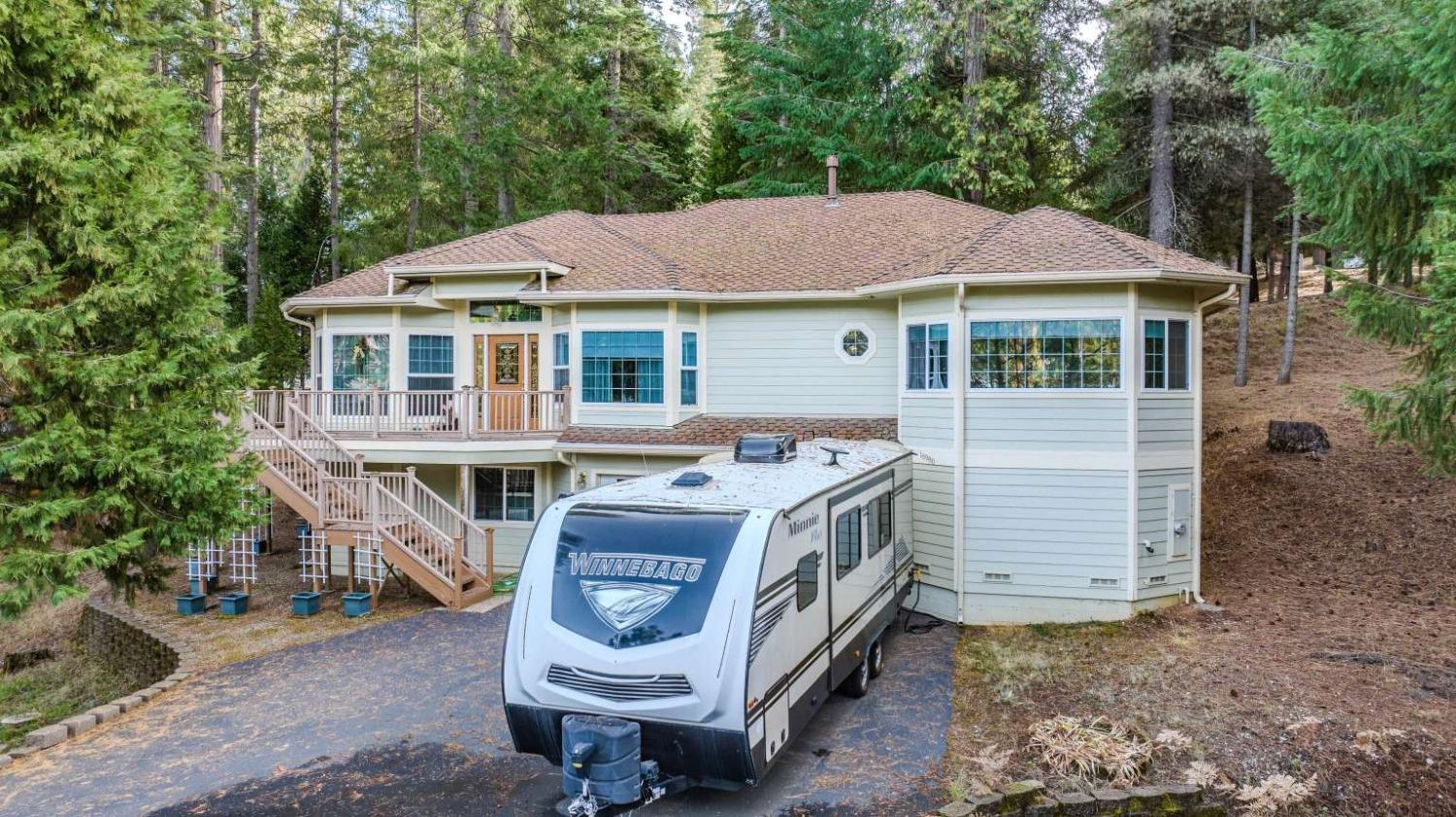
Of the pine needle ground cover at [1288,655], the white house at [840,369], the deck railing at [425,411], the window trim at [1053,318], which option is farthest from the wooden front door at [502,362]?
the pine needle ground cover at [1288,655]

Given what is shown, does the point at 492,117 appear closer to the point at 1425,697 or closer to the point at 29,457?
the point at 29,457

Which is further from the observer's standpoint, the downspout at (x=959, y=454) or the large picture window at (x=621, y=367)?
the large picture window at (x=621, y=367)

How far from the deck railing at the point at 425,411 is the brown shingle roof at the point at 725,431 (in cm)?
65

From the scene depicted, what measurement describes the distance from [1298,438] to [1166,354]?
24.5ft

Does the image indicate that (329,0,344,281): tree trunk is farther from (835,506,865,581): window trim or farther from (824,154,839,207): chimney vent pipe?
(835,506,865,581): window trim

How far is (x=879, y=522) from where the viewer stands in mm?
9234

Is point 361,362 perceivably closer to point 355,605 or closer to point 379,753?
point 355,605

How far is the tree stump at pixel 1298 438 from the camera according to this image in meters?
15.7

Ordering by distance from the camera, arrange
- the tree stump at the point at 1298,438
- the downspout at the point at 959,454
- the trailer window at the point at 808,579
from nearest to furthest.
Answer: the trailer window at the point at 808,579 → the downspout at the point at 959,454 → the tree stump at the point at 1298,438

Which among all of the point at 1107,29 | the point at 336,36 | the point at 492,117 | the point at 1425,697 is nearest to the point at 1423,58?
the point at 1425,697

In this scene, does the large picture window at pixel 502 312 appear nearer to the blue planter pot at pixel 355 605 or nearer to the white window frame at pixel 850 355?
the blue planter pot at pixel 355 605

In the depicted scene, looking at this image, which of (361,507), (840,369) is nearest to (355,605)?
(361,507)

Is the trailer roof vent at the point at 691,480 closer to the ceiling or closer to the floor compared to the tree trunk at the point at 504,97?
closer to the floor

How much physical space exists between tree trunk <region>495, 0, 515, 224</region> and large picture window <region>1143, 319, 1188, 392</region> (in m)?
17.0
